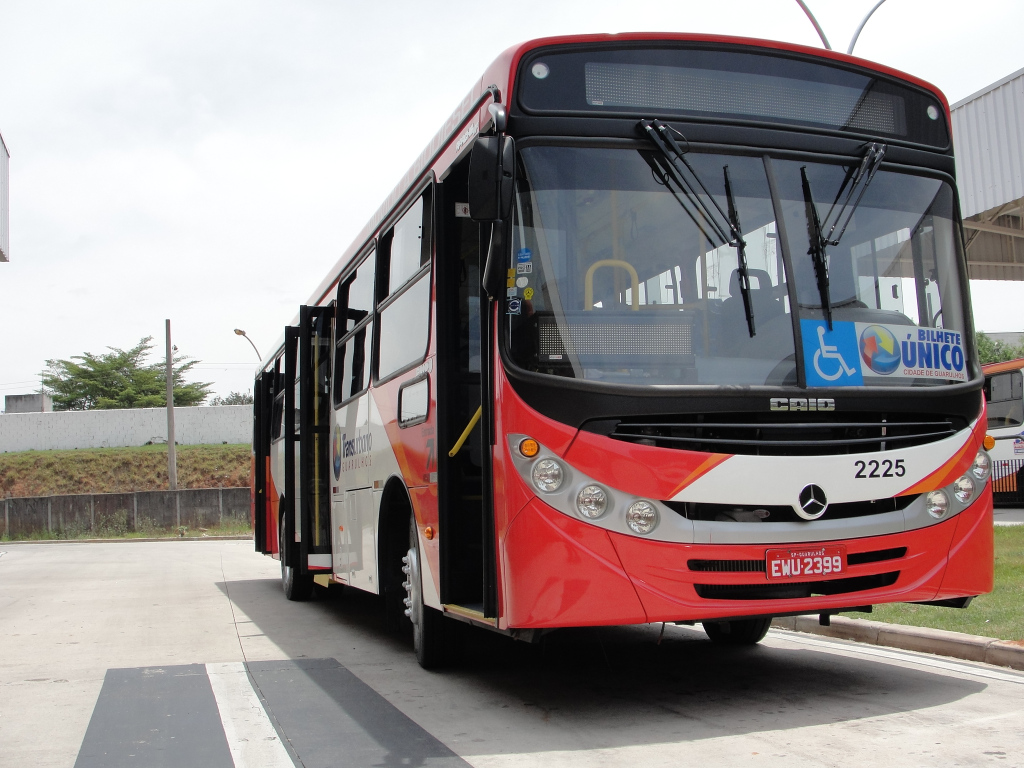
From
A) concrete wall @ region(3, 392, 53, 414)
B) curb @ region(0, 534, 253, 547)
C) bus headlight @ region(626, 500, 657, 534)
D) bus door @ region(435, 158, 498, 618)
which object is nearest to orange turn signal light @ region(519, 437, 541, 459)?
bus headlight @ region(626, 500, 657, 534)

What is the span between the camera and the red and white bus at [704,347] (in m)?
5.17

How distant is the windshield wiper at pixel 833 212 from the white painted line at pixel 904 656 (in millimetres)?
2488

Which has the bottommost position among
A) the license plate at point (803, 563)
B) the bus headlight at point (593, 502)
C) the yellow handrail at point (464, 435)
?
the license plate at point (803, 563)

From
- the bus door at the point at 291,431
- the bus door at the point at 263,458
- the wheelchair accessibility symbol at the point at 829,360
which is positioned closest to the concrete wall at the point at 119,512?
the bus door at the point at 263,458

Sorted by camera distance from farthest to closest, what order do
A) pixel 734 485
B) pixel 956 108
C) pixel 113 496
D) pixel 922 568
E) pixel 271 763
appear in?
pixel 113 496 < pixel 956 108 < pixel 922 568 < pixel 734 485 < pixel 271 763

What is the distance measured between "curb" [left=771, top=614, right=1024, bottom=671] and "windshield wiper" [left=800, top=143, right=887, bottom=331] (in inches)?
104

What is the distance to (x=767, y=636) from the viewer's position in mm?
8539

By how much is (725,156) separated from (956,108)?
59.9 feet

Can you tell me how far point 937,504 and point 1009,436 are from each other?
2309 cm

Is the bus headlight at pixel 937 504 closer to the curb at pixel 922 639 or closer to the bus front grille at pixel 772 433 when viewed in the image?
the bus front grille at pixel 772 433

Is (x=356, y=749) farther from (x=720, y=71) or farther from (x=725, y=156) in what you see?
(x=720, y=71)

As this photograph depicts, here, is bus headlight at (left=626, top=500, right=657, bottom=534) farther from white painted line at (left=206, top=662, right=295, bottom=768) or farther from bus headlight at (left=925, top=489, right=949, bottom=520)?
white painted line at (left=206, top=662, right=295, bottom=768)

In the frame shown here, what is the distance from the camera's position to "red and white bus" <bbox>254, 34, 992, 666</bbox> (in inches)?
204

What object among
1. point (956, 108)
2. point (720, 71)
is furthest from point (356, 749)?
point (956, 108)
